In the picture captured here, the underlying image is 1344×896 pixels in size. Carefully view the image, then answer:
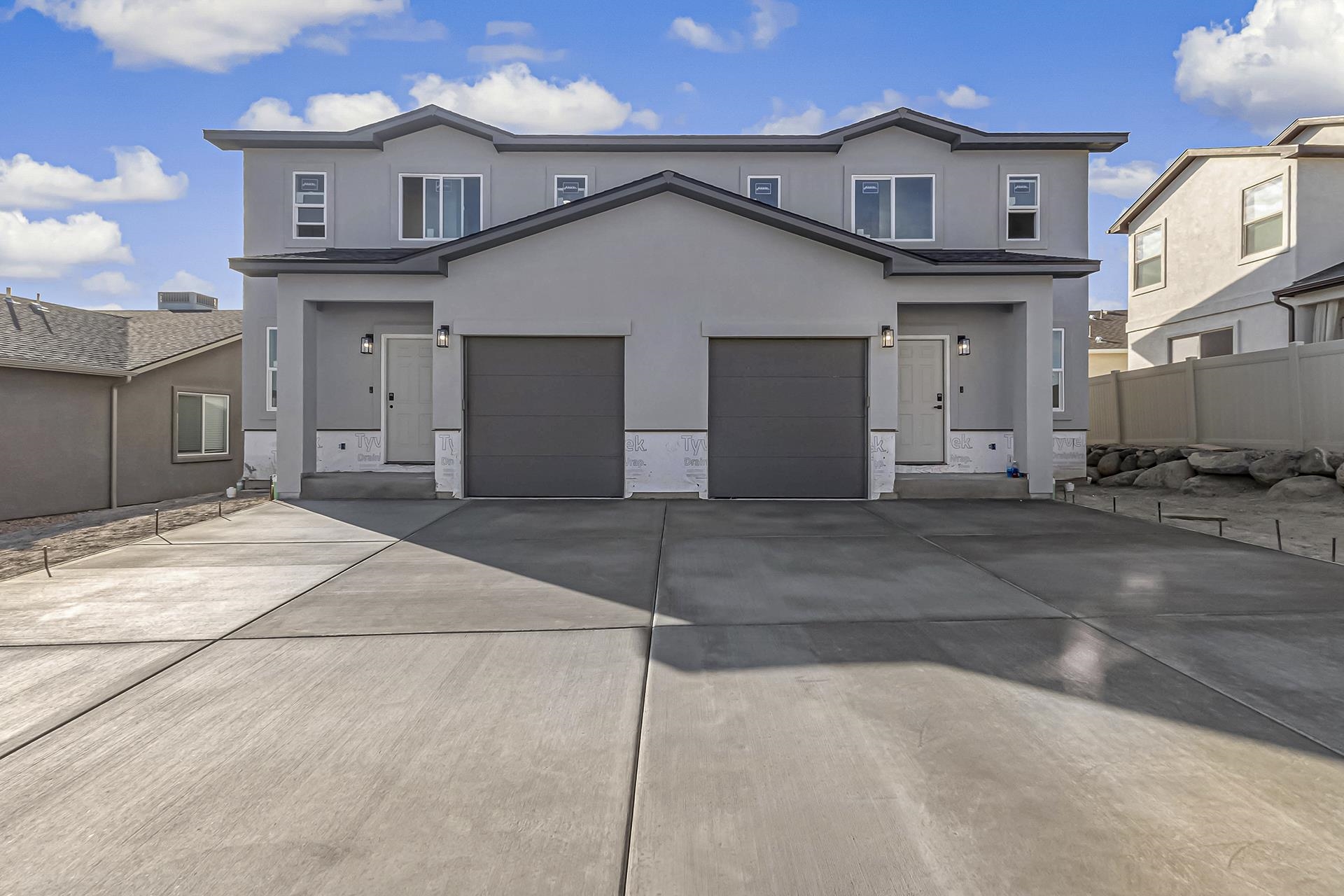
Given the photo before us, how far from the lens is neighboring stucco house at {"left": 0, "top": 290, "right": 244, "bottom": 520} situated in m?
13.2

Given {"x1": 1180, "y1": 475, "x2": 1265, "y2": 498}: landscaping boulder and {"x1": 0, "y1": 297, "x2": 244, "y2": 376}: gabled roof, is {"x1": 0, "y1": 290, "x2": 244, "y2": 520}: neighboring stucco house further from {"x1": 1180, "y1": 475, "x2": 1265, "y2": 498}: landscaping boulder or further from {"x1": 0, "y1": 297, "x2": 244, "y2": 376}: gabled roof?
{"x1": 1180, "y1": 475, "x2": 1265, "y2": 498}: landscaping boulder

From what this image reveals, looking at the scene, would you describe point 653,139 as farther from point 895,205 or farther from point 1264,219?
point 1264,219

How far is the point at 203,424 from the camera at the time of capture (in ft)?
54.6

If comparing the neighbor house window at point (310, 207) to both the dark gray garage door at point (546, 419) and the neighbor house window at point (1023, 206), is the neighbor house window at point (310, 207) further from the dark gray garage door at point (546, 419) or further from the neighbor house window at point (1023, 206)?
the neighbor house window at point (1023, 206)

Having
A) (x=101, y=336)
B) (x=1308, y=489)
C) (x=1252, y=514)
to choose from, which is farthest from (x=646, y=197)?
(x=101, y=336)

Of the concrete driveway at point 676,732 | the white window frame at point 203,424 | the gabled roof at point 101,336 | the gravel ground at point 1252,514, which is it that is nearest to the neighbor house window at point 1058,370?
the gravel ground at point 1252,514

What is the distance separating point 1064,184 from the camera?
13.8m

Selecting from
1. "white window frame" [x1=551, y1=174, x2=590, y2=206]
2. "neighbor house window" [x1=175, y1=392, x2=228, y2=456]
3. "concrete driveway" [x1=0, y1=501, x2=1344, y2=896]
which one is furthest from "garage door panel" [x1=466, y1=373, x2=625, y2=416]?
"neighbor house window" [x1=175, y1=392, x2=228, y2=456]

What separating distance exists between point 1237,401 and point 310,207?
17.8 m

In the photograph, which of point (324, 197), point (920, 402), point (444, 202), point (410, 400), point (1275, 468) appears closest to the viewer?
point (1275, 468)

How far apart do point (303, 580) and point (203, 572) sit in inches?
41.8

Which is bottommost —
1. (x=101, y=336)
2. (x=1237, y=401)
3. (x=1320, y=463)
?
(x=1320, y=463)

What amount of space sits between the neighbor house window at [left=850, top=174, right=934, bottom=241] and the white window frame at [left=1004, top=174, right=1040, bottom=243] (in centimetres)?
144

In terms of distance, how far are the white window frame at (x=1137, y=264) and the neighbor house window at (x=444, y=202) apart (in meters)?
17.1
